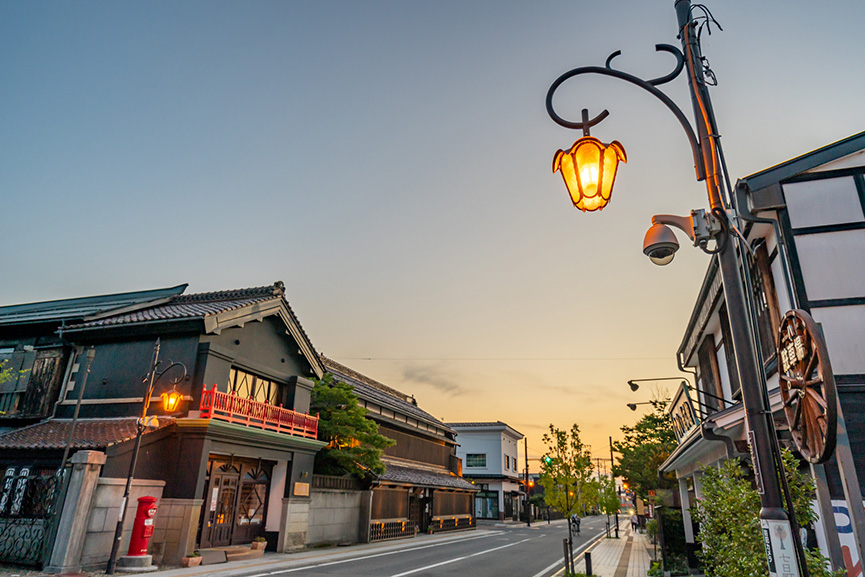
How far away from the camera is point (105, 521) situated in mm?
14383

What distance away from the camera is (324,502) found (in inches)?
915

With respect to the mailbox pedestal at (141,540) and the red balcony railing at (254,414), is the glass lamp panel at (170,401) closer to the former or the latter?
the red balcony railing at (254,414)

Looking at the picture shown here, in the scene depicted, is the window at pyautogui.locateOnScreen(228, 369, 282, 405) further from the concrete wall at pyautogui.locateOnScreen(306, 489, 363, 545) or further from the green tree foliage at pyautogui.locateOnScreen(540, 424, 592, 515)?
the green tree foliage at pyautogui.locateOnScreen(540, 424, 592, 515)

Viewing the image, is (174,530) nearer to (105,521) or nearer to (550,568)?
(105,521)

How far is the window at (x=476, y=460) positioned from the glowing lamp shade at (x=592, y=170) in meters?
59.5

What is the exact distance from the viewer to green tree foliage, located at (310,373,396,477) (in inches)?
960

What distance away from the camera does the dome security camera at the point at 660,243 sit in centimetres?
491

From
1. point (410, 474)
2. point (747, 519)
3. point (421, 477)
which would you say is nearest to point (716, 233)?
point (747, 519)

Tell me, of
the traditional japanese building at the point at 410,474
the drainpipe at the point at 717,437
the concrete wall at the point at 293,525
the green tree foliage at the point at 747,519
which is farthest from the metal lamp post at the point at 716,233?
the traditional japanese building at the point at 410,474

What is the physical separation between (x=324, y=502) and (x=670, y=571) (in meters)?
14.5

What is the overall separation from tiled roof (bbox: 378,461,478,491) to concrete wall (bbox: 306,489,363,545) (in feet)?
7.14

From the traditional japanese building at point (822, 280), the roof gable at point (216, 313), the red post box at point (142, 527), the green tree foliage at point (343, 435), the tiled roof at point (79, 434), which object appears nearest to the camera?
the traditional japanese building at point (822, 280)

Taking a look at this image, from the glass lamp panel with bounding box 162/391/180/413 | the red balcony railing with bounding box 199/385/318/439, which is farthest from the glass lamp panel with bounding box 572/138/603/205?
the glass lamp panel with bounding box 162/391/180/413

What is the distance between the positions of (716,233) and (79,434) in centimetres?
1854
